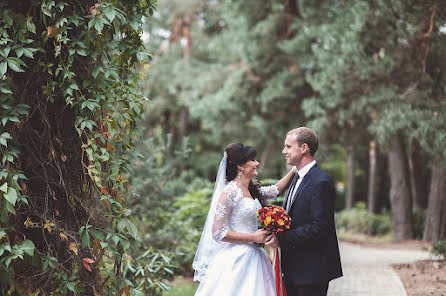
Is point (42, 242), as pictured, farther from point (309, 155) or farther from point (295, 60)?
point (295, 60)

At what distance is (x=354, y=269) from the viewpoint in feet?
37.6

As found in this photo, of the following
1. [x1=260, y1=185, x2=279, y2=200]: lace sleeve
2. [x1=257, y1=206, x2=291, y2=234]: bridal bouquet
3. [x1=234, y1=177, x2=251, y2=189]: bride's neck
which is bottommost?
[x1=257, y1=206, x2=291, y2=234]: bridal bouquet

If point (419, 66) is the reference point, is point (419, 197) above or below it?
below

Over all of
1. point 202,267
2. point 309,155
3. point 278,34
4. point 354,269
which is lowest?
point 354,269

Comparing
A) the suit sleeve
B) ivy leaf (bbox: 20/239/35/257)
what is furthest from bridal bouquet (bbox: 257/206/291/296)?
ivy leaf (bbox: 20/239/35/257)

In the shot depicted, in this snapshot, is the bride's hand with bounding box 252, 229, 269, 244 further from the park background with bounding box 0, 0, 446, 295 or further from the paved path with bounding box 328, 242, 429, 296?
the paved path with bounding box 328, 242, 429, 296

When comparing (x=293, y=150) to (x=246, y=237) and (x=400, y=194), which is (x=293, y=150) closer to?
(x=246, y=237)

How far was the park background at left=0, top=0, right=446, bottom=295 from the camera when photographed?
4.01m

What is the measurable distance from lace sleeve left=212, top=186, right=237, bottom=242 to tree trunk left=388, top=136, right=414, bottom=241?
14.6m

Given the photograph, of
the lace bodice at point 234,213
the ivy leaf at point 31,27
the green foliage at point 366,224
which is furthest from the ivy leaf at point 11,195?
the green foliage at point 366,224

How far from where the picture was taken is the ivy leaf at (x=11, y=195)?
363 centimetres

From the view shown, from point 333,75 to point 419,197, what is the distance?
948 cm

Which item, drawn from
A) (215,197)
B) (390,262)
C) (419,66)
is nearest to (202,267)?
(215,197)

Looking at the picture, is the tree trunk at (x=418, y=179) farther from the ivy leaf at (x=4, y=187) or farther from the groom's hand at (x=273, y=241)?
the ivy leaf at (x=4, y=187)
